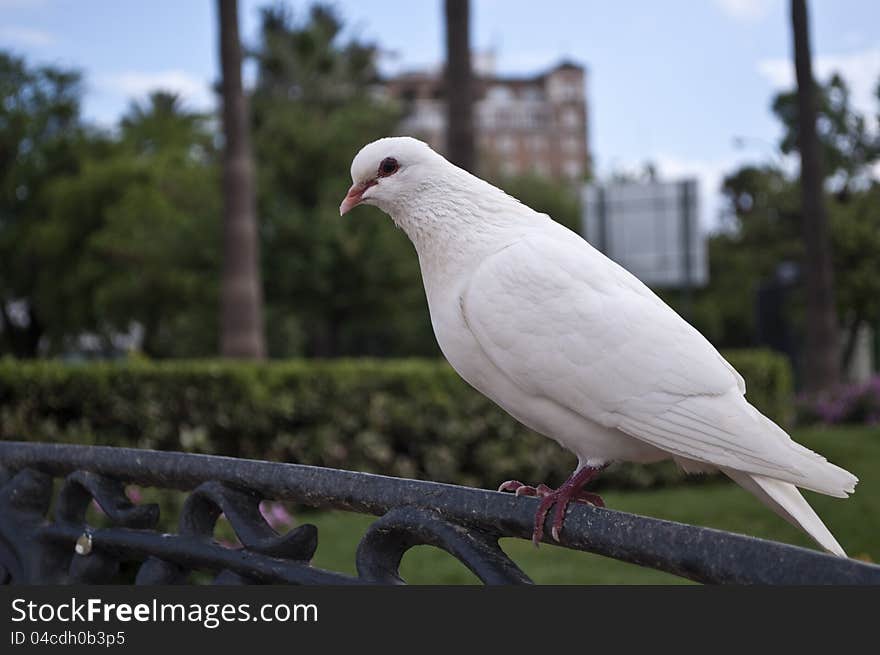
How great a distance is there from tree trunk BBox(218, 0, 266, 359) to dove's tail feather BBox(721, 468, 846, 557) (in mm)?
8050

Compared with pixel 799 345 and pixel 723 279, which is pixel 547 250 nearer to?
pixel 799 345

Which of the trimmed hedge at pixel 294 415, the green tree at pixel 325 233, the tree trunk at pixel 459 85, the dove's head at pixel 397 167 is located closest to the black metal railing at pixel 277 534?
the dove's head at pixel 397 167

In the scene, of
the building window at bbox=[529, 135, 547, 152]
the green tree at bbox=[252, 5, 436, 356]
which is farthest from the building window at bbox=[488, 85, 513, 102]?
the green tree at bbox=[252, 5, 436, 356]

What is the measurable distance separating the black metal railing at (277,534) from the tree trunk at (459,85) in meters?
7.55

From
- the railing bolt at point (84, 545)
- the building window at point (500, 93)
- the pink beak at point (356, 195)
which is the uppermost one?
the building window at point (500, 93)

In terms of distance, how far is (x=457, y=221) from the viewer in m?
1.95

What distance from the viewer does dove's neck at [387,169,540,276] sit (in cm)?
193

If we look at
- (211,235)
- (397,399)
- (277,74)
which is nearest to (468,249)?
(397,399)

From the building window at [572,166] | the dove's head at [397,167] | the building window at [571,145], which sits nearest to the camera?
the dove's head at [397,167]

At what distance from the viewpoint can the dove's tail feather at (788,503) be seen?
1483 millimetres

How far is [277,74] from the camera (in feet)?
88.6

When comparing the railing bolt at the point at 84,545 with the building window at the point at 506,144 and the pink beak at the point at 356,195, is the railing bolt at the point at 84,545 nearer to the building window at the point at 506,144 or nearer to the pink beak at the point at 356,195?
the pink beak at the point at 356,195

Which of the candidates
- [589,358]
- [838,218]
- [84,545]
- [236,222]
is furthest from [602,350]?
[838,218]

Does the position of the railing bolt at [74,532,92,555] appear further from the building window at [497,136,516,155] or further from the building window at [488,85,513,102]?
the building window at [488,85,513,102]
